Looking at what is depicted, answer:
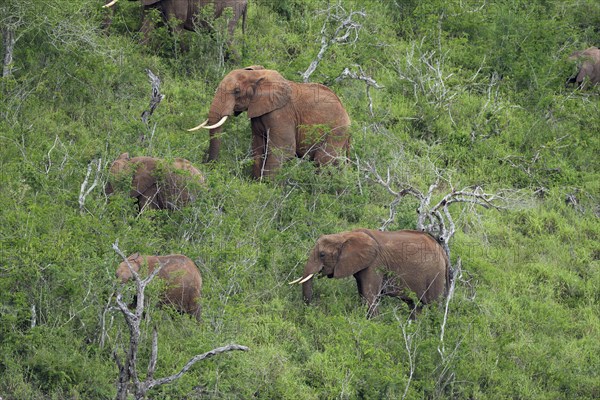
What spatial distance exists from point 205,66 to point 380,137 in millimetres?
2607

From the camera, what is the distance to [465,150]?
16484 millimetres

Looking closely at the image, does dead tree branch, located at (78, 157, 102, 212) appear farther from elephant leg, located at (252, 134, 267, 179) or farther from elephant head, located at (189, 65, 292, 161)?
elephant leg, located at (252, 134, 267, 179)

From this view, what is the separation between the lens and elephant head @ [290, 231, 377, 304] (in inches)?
488

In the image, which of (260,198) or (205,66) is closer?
(260,198)

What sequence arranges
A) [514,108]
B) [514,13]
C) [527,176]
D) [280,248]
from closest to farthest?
[280,248]
[527,176]
[514,108]
[514,13]

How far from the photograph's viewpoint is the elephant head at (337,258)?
12383 millimetres

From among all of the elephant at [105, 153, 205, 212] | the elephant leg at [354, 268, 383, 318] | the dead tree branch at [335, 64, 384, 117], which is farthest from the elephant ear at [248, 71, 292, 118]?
the elephant leg at [354, 268, 383, 318]

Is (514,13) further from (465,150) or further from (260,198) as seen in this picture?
(260,198)

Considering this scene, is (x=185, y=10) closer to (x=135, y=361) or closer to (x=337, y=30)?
(x=337, y=30)

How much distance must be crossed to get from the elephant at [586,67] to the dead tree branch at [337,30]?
334 cm

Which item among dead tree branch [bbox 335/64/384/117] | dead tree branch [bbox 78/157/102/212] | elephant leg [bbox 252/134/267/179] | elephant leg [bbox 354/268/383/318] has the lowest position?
elephant leg [bbox 354/268/383/318]

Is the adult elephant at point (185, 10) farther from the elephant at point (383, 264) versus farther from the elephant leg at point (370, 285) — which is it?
the elephant leg at point (370, 285)

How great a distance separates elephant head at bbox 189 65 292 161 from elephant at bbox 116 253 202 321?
10.3ft

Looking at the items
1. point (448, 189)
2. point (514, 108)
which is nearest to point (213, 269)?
point (448, 189)
